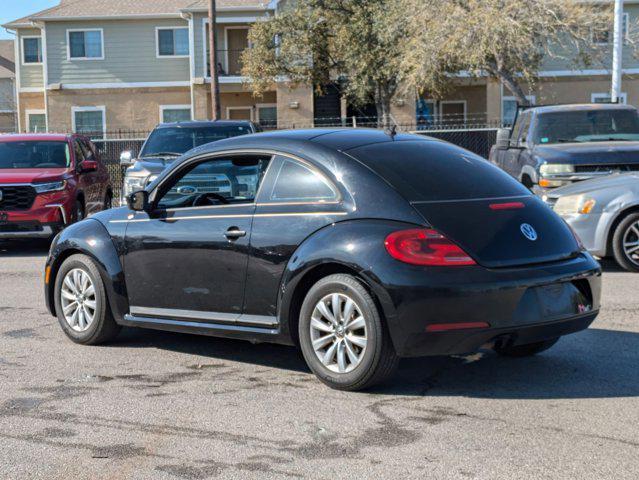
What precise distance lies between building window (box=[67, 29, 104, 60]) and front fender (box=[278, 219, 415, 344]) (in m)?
37.0

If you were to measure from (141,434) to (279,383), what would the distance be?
1.27 metres

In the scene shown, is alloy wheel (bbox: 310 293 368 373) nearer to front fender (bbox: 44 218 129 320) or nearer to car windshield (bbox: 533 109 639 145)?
front fender (bbox: 44 218 129 320)

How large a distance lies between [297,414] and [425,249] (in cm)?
121

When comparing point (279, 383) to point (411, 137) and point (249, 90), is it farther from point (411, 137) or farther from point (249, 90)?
point (249, 90)

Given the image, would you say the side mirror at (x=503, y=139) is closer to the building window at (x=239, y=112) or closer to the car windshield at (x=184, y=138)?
the car windshield at (x=184, y=138)

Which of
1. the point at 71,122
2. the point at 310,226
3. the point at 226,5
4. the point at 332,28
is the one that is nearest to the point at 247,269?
the point at 310,226

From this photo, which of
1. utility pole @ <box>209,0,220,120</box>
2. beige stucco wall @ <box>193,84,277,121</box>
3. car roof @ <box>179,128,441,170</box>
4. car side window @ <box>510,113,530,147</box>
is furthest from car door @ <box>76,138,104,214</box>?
beige stucco wall @ <box>193,84,277,121</box>

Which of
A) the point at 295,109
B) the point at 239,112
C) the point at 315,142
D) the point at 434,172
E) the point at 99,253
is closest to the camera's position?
the point at 434,172

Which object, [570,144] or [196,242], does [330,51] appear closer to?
[570,144]

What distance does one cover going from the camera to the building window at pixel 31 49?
43500 millimetres

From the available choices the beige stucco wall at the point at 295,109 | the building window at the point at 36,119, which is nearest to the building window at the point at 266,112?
the beige stucco wall at the point at 295,109

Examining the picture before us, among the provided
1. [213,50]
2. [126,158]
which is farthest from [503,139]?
[213,50]

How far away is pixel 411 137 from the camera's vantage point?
22.2ft

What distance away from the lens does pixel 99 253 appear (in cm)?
722
